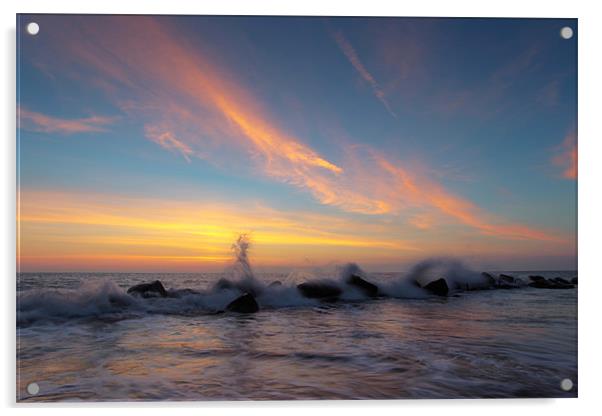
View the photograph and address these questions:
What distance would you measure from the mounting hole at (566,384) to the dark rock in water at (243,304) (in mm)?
1458

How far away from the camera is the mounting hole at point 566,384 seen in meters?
2.29

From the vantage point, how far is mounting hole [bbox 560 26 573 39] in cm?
235

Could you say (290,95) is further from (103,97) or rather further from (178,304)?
(178,304)

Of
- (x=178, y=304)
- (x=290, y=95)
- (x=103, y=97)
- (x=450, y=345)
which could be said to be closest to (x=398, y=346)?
(x=450, y=345)

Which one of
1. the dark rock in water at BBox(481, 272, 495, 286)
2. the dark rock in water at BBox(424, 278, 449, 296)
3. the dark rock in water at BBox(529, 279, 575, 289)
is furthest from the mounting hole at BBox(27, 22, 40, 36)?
the dark rock in water at BBox(529, 279, 575, 289)

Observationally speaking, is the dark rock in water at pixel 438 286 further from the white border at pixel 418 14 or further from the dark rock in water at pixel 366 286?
the white border at pixel 418 14

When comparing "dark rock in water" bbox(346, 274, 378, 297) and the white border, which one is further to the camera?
"dark rock in water" bbox(346, 274, 378, 297)

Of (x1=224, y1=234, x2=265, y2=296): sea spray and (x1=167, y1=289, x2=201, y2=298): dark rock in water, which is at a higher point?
(x1=224, y1=234, x2=265, y2=296): sea spray

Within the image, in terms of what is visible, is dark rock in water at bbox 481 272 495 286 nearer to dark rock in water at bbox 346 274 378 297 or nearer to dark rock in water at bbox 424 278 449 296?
dark rock in water at bbox 424 278 449 296

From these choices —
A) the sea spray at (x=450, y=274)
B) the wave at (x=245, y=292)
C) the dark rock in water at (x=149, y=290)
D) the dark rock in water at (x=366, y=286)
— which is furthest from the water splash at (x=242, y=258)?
the sea spray at (x=450, y=274)

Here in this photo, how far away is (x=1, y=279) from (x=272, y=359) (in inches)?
49.8

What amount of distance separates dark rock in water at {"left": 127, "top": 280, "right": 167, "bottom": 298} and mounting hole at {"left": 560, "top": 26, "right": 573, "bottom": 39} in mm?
2225

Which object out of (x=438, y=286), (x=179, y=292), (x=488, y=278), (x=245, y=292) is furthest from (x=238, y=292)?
(x=488, y=278)

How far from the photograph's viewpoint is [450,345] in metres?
2.30
